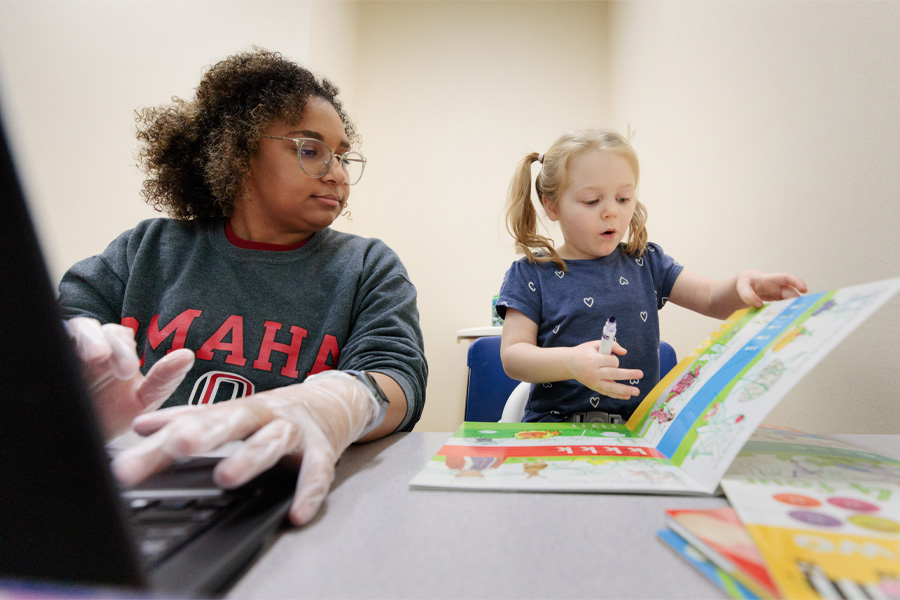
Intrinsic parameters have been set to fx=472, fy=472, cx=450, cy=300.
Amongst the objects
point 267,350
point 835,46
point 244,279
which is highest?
point 835,46

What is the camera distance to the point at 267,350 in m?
0.79

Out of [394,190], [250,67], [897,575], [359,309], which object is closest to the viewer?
[897,575]

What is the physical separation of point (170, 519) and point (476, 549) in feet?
0.60

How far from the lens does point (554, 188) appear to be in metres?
1.02

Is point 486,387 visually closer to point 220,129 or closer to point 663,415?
point 663,415

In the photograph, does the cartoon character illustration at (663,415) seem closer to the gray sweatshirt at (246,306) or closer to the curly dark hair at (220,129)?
the gray sweatshirt at (246,306)

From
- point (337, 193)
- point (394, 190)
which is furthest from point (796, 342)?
point (394, 190)

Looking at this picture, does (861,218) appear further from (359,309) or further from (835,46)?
(359,309)

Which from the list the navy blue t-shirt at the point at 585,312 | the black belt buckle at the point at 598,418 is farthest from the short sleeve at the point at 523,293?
the black belt buckle at the point at 598,418

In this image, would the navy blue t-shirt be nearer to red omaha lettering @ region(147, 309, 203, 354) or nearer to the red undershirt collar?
the red undershirt collar

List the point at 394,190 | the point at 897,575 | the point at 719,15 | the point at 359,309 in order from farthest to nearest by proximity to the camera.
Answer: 1. the point at 394,190
2. the point at 719,15
3. the point at 359,309
4. the point at 897,575

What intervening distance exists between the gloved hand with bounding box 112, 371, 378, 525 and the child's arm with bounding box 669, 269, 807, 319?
54cm

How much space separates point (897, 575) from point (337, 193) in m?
0.89

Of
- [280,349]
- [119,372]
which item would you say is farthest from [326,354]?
[119,372]
